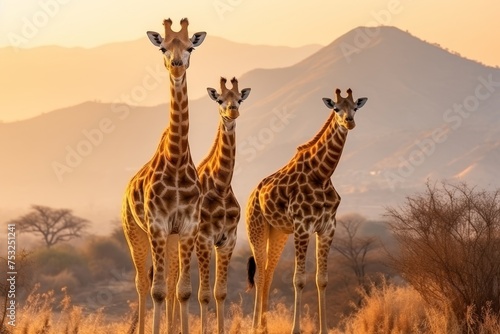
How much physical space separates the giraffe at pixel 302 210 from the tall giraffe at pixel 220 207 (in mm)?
1376

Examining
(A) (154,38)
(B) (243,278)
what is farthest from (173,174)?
(B) (243,278)

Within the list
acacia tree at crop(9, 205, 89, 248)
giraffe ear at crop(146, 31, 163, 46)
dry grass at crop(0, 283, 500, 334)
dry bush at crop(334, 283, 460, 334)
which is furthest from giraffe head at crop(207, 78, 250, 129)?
acacia tree at crop(9, 205, 89, 248)

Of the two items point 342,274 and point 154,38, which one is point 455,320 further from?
point 342,274

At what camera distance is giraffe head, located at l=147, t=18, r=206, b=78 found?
1223cm

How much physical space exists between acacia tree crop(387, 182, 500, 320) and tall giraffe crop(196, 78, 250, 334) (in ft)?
12.2

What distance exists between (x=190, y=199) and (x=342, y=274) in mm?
22575

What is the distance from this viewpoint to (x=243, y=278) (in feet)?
132

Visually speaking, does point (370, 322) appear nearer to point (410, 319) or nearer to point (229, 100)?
point (410, 319)

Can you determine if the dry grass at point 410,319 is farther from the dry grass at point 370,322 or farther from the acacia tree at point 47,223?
the acacia tree at point 47,223

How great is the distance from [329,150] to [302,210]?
111 cm

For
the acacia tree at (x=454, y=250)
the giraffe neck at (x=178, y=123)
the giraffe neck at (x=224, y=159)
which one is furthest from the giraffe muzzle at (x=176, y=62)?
the acacia tree at (x=454, y=250)

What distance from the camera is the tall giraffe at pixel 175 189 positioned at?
1232cm

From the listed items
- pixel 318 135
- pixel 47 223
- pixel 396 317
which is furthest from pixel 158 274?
pixel 47 223

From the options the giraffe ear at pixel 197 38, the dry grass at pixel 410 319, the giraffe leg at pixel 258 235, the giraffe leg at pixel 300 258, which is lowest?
the dry grass at pixel 410 319
